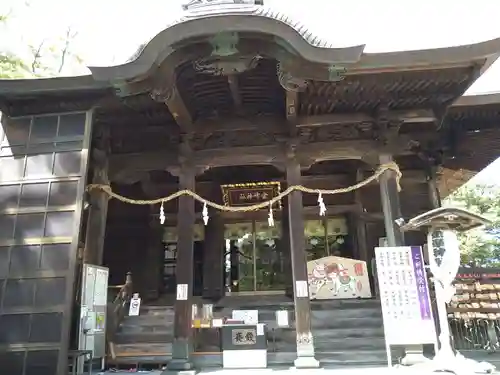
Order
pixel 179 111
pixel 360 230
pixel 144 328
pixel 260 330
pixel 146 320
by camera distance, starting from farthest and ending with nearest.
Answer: pixel 360 230
pixel 146 320
pixel 144 328
pixel 179 111
pixel 260 330

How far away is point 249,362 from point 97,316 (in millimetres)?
2811

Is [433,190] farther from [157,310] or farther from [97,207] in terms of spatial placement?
[97,207]

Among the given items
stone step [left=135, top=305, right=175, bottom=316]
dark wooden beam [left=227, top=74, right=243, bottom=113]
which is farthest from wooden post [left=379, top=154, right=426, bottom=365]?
stone step [left=135, top=305, right=175, bottom=316]

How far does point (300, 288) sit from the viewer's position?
738cm

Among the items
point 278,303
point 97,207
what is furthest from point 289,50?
point 278,303

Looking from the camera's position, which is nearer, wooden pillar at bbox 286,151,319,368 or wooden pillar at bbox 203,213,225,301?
wooden pillar at bbox 286,151,319,368

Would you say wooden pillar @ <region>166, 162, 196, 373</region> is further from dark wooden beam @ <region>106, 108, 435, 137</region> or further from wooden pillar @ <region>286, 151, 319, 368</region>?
wooden pillar @ <region>286, 151, 319, 368</region>

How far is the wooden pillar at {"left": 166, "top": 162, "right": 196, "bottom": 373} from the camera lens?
7270 millimetres

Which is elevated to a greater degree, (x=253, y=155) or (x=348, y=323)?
(x=253, y=155)

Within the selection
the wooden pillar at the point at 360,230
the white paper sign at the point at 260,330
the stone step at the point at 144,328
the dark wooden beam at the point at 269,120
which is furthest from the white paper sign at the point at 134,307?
the wooden pillar at the point at 360,230

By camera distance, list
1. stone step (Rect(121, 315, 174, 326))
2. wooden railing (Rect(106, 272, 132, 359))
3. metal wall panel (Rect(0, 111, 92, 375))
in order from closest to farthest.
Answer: metal wall panel (Rect(0, 111, 92, 375))
wooden railing (Rect(106, 272, 132, 359))
stone step (Rect(121, 315, 174, 326))

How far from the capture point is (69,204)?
7027 mm

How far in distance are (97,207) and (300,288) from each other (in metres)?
4.20

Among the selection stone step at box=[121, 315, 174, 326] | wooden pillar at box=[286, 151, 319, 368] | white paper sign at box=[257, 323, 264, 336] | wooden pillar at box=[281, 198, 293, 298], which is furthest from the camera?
wooden pillar at box=[281, 198, 293, 298]
